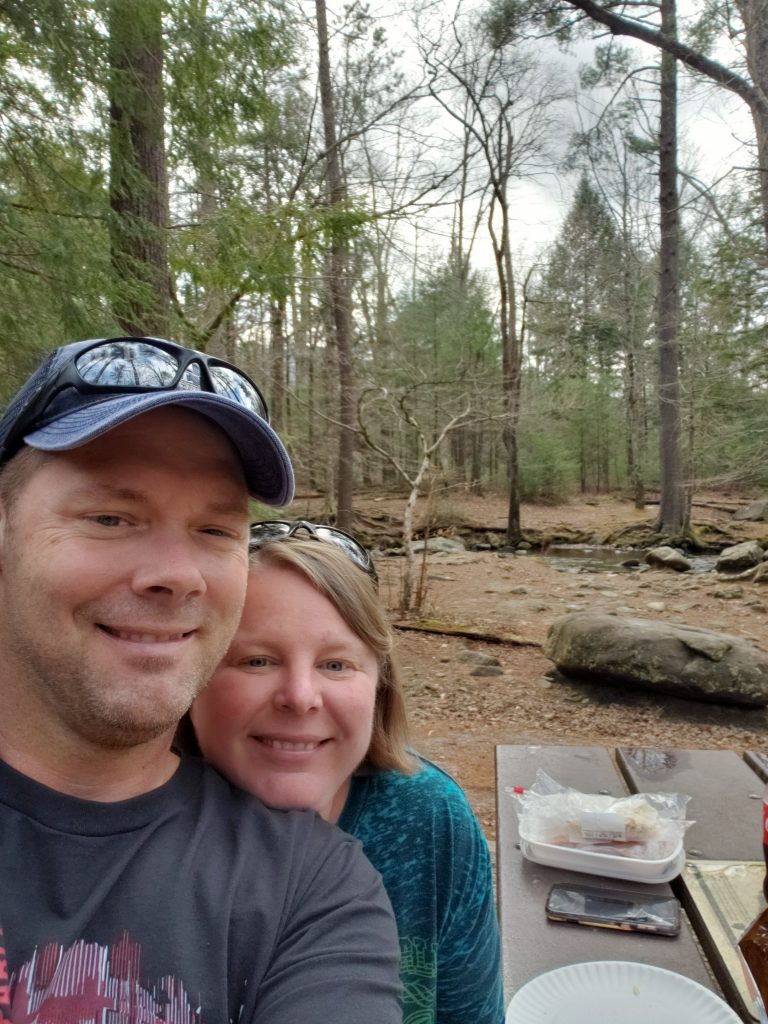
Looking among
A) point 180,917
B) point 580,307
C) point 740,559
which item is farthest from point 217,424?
point 580,307

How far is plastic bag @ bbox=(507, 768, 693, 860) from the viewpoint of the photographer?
5.28 ft

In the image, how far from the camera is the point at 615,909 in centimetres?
148

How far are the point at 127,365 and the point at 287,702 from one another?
542mm

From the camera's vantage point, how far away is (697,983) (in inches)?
47.9

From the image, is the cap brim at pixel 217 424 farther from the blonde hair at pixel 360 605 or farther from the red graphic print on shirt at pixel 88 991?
the red graphic print on shirt at pixel 88 991

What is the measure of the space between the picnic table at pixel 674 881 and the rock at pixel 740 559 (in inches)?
464

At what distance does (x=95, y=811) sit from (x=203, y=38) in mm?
5250

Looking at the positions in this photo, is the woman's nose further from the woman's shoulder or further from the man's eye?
the man's eye

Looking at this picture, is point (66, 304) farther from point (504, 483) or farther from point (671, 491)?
point (504, 483)

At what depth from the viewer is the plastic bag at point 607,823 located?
161 cm

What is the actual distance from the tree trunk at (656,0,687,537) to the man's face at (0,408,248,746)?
55.1 feet

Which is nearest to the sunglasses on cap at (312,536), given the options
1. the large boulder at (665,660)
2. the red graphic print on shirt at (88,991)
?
the red graphic print on shirt at (88,991)

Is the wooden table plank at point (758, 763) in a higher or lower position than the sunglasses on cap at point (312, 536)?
lower

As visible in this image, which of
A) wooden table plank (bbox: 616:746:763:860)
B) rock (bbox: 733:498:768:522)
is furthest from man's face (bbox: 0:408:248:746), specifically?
rock (bbox: 733:498:768:522)
